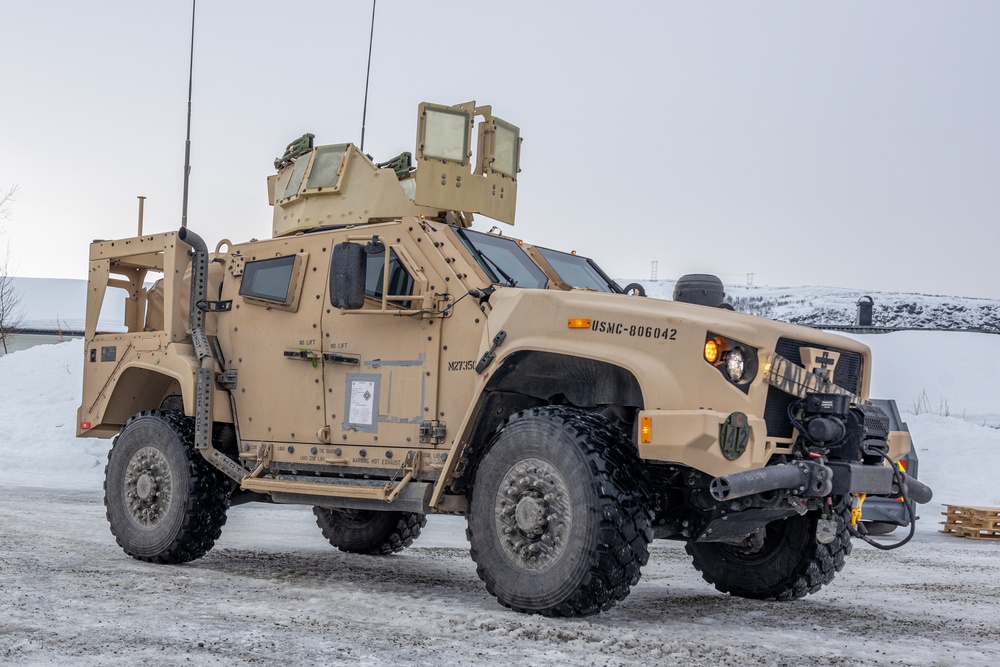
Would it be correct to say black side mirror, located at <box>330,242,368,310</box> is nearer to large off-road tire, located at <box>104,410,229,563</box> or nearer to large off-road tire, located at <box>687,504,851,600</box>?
large off-road tire, located at <box>104,410,229,563</box>

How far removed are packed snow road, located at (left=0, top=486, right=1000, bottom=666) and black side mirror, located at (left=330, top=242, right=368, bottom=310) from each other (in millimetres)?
1851

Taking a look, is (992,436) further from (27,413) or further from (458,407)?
(27,413)

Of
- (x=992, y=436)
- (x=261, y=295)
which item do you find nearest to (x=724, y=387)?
(x=261, y=295)

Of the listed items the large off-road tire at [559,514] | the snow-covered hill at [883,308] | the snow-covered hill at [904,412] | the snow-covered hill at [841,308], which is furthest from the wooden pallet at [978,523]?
the snow-covered hill at [883,308]

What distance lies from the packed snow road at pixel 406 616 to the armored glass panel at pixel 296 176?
2.97 metres

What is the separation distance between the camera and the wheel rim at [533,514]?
656 cm

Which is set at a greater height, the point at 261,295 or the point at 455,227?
the point at 455,227

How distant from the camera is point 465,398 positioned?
7402 mm

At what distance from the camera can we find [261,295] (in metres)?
8.76

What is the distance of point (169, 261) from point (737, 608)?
5.04 m

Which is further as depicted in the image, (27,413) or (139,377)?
(27,413)

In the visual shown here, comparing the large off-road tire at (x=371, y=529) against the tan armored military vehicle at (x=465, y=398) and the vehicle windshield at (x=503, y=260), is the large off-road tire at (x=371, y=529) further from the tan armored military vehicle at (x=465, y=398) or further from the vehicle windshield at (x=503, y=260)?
the vehicle windshield at (x=503, y=260)

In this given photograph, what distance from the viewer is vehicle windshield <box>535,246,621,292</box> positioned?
8602mm

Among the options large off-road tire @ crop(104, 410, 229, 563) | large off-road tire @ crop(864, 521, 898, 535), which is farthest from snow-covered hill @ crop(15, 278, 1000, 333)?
large off-road tire @ crop(104, 410, 229, 563)
